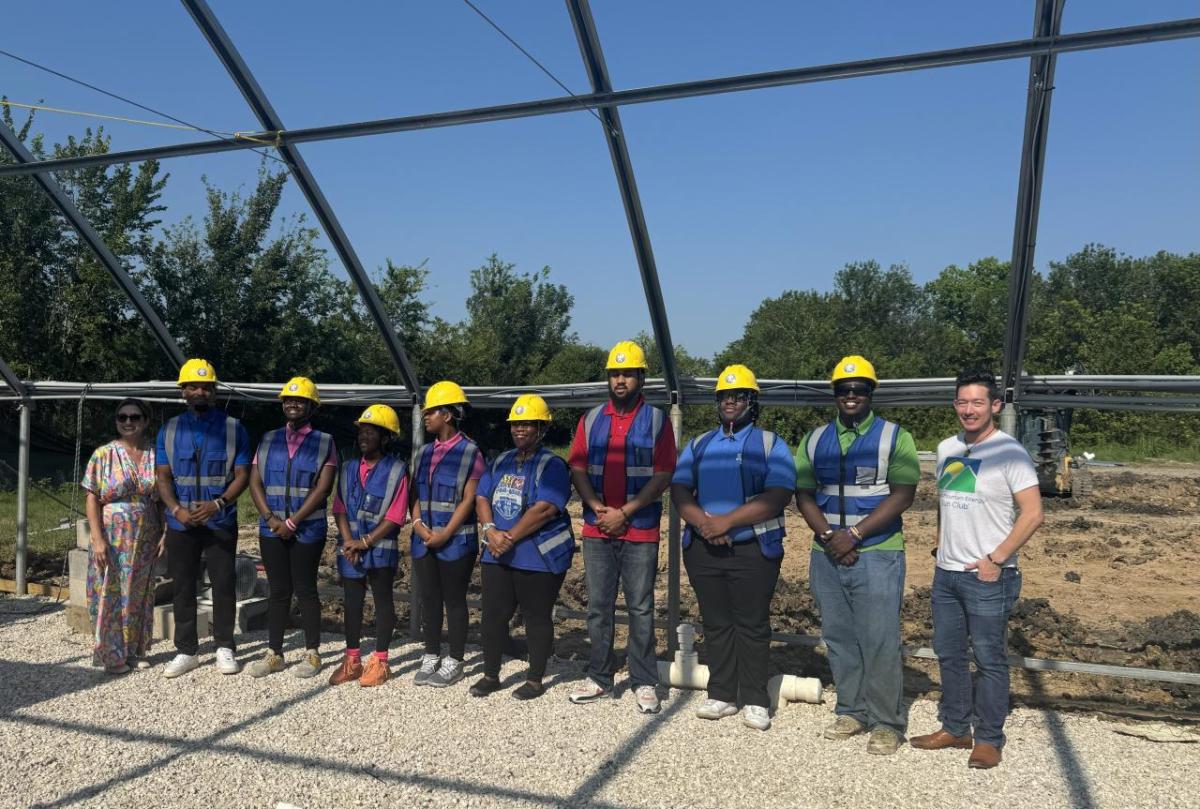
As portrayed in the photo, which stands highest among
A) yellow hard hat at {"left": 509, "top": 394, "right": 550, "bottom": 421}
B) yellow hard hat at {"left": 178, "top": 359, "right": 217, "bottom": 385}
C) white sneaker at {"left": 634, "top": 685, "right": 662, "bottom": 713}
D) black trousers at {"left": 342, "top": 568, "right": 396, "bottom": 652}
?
yellow hard hat at {"left": 178, "top": 359, "right": 217, "bottom": 385}

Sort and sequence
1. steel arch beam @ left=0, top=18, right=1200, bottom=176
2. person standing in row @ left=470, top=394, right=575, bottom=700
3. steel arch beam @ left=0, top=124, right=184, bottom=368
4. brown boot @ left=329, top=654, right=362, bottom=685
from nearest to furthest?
steel arch beam @ left=0, top=18, right=1200, bottom=176
person standing in row @ left=470, top=394, right=575, bottom=700
brown boot @ left=329, top=654, right=362, bottom=685
steel arch beam @ left=0, top=124, right=184, bottom=368

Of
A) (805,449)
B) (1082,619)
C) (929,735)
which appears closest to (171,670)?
(805,449)

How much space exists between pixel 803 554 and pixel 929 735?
9.08m

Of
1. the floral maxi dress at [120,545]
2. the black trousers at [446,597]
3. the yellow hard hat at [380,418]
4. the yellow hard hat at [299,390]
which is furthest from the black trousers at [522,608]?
the floral maxi dress at [120,545]

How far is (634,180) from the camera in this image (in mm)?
4891

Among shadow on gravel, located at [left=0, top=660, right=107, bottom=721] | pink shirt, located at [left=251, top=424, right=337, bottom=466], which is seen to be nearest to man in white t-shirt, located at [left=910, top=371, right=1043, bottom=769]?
pink shirt, located at [left=251, top=424, right=337, bottom=466]

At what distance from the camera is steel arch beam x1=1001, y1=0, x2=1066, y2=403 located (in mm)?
3779

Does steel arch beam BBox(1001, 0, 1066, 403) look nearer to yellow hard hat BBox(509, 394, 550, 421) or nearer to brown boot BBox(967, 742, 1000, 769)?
brown boot BBox(967, 742, 1000, 769)

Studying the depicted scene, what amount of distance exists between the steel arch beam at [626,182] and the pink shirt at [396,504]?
1.77 meters

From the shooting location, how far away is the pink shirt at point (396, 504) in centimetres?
533

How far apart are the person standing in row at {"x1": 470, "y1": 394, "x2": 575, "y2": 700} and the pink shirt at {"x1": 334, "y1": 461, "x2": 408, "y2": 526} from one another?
0.51 meters

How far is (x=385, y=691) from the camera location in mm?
5223

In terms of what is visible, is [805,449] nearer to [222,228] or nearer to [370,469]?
Answer: [370,469]

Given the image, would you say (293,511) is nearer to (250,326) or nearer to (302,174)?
(302,174)
